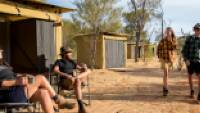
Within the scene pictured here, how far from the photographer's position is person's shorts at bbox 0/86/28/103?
5234mm

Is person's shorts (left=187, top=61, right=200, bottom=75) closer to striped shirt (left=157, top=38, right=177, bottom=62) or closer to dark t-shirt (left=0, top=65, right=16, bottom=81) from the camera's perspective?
striped shirt (left=157, top=38, right=177, bottom=62)

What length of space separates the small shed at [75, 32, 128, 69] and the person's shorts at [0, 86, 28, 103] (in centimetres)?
1610

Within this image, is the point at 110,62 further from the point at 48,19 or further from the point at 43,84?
the point at 43,84

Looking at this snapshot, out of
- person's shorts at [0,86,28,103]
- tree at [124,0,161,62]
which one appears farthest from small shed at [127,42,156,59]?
person's shorts at [0,86,28,103]

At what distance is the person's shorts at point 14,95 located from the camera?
523 centimetres

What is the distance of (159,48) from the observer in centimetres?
932

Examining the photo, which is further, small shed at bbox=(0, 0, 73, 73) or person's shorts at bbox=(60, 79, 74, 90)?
small shed at bbox=(0, 0, 73, 73)

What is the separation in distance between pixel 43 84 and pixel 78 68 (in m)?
2.23

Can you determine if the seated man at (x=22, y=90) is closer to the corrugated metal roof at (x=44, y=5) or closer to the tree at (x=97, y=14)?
the corrugated metal roof at (x=44, y=5)

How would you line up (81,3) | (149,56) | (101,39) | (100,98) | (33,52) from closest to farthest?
(100,98), (33,52), (101,39), (81,3), (149,56)

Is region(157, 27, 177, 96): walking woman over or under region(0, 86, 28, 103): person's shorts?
over

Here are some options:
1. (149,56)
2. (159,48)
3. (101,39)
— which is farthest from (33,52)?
(149,56)

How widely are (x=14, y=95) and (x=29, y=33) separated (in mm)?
5432

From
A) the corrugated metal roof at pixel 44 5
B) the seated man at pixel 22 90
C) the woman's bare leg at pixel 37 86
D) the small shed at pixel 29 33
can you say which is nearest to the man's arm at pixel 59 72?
the seated man at pixel 22 90
